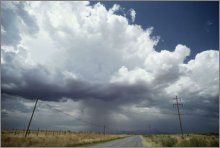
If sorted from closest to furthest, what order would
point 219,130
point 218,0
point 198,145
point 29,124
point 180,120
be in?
1. point 219,130
2. point 218,0
3. point 198,145
4. point 29,124
5. point 180,120

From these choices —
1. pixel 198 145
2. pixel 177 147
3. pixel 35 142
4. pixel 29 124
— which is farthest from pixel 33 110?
pixel 198 145

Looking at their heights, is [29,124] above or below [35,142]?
above

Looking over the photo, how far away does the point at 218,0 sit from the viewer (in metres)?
20.3

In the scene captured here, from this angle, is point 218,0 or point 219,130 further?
point 218,0

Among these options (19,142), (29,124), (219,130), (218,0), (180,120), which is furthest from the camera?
(180,120)

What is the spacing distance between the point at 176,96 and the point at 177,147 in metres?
19.1

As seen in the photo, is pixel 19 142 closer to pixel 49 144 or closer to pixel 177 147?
pixel 49 144

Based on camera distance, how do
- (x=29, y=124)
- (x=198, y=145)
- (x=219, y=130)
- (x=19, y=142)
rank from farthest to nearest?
(x=29, y=124)
(x=198, y=145)
(x=19, y=142)
(x=219, y=130)

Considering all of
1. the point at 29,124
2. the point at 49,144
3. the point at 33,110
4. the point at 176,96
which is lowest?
the point at 49,144

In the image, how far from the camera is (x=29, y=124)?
1093 inches

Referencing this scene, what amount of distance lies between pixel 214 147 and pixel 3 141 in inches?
744

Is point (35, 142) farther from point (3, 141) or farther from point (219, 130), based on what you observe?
point (219, 130)

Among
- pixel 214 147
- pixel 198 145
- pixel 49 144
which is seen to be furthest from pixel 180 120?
pixel 49 144

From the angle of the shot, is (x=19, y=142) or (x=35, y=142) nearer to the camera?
(x=19, y=142)
